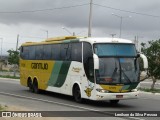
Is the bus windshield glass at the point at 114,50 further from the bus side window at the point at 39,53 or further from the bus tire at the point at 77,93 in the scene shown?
the bus side window at the point at 39,53

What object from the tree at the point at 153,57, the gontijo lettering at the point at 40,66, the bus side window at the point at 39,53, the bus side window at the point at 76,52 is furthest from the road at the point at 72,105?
the tree at the point at 153,57

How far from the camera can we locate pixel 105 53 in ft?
63.0

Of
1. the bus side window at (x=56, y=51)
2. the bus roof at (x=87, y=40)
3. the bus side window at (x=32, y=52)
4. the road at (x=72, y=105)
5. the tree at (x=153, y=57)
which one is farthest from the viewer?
the tree at (x=153, y=57)

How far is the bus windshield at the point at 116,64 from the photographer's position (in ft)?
61.8

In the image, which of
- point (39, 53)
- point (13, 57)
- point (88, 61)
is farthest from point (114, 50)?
point (13, 57)

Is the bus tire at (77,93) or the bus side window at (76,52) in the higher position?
the bus side window at (76,52)

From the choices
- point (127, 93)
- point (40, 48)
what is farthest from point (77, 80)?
point (40, 48)

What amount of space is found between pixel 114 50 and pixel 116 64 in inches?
28.4

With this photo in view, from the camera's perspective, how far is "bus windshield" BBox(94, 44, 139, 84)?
18828 millimetres

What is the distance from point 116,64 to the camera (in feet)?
62.5

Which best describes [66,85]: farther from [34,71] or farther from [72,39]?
[34,71]

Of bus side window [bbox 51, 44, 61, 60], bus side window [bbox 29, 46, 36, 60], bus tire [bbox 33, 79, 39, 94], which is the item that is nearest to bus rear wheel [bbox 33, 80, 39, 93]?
bus tire [bbox 33, 79, 39, 94]

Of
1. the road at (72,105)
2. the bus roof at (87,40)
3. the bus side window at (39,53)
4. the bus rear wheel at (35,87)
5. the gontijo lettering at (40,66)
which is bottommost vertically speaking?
the road at (72,105)

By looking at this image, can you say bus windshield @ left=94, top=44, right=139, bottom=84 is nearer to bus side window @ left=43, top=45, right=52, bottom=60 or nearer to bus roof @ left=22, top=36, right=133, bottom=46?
bus roof @ left=22, top=36, right=133, bottom=46
